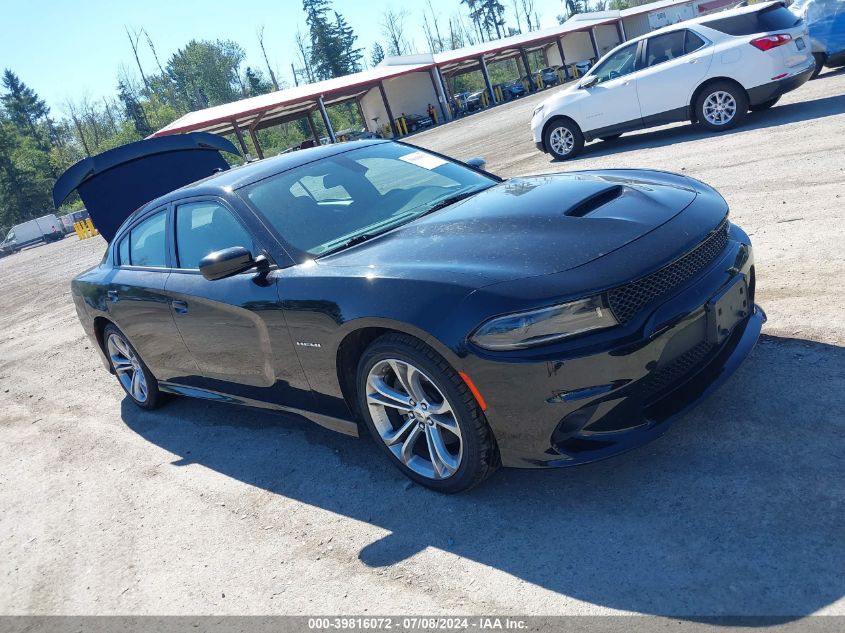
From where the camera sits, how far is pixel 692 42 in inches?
416

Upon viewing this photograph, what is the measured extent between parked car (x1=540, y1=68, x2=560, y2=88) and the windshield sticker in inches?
1922

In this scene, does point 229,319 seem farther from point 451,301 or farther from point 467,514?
point 467,514

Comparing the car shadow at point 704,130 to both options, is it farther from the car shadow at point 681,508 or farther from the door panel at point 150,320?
the door panel at point 150,320

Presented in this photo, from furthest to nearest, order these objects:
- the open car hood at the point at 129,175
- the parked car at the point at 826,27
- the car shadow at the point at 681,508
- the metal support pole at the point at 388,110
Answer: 1. the metal support pole at the point at 388,110
2. the parked car at the point at 826,27
3. the open car hood at the point at 129,175
4. the car shadow at the point at 681,508

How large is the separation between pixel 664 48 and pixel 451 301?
31.5 feet

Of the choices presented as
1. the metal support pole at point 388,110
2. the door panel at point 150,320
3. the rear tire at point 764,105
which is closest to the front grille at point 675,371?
the door panel at point 150,320

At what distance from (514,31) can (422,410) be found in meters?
136

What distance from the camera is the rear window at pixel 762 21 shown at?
33.1ft

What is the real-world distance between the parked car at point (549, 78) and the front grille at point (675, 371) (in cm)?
5074

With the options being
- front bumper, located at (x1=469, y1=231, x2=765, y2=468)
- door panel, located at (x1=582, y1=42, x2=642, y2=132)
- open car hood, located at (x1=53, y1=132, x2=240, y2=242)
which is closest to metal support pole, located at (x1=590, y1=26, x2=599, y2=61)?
door panel, located at (x1=582, y1=42, x2=642, y2=132)

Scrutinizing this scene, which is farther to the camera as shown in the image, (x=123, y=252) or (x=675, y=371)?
(x=123, y=252)

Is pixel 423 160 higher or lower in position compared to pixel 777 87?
higher

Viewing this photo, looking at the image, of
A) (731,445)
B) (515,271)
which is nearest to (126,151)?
(515,271)

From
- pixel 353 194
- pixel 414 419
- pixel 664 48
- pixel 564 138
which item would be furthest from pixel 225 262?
pixel 564 138
